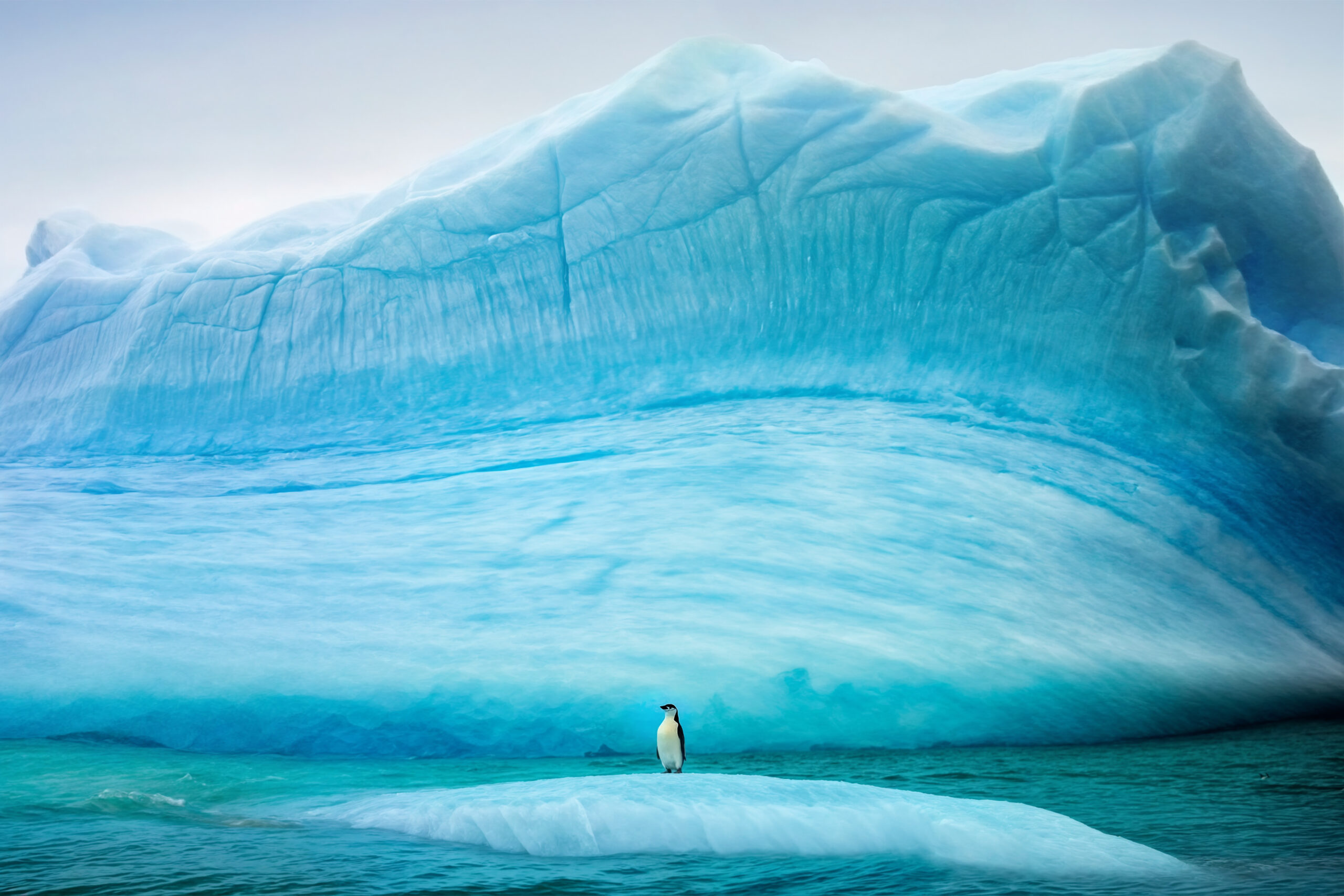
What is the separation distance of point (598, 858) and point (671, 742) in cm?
126

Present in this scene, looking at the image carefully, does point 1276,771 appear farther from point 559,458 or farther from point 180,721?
point 180,721

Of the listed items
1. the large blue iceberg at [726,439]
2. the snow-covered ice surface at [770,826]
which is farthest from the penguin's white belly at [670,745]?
the snow-covered ice surface at [770,826]

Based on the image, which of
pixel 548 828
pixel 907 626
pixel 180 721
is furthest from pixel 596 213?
pixel 548 828

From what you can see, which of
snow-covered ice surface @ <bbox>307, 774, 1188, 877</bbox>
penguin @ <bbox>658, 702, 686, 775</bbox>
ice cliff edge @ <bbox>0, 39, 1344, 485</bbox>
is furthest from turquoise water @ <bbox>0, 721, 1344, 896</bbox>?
ice cliff edge @ <bbox>0, 39, 1344, 485</bbox>

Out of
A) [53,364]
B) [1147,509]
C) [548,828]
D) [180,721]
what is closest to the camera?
Result: [548,828]

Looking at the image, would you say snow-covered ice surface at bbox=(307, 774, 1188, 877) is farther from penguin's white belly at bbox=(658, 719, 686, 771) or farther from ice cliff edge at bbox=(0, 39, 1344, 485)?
Result: ice cliff edge at bbox=(0, 39, 1344, 485)

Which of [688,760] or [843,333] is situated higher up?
[843,333]

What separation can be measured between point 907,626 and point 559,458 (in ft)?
10.0

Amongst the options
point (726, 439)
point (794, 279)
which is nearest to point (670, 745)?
point (726, 439)

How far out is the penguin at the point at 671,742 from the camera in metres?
4.99

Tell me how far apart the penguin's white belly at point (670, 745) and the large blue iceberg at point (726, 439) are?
0.67 meters

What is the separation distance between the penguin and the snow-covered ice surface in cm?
82

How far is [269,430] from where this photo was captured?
908 cm

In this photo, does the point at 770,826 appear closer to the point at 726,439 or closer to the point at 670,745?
the point at 670,745
